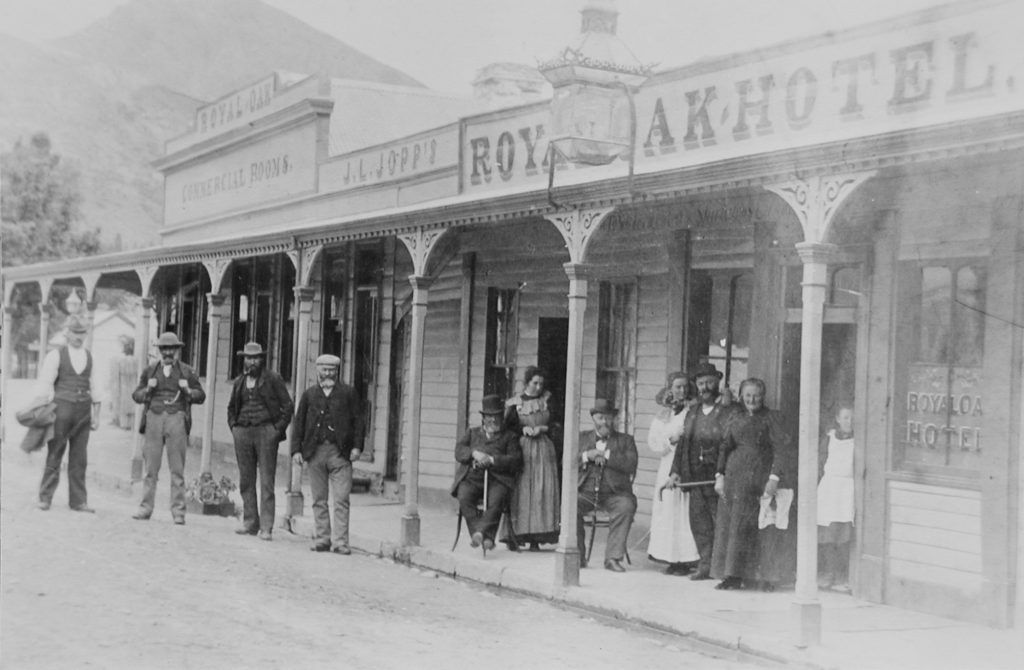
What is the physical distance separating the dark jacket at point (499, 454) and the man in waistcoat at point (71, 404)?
459 cm

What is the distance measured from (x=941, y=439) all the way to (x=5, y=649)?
6.28m

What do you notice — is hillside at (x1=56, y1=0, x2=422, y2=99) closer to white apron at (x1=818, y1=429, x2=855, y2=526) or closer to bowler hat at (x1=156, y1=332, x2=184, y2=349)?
bowler hat at (x1=156, y1=332, x2=184, y2=349)

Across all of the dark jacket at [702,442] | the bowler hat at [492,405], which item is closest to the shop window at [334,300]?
the bowler hat at [492,405]

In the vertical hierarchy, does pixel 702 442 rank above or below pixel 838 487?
above

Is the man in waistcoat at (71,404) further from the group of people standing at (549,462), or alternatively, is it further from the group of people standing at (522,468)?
the group of people standing at (522,468)

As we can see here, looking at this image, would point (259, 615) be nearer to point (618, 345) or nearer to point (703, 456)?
point (703, 456)

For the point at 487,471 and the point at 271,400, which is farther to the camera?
the point at 271,400

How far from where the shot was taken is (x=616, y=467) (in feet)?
32.9

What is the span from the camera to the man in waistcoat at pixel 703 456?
949 centimetres

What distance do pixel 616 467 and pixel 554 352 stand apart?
3.33m

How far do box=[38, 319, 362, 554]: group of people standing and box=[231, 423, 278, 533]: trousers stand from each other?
0.01 metres

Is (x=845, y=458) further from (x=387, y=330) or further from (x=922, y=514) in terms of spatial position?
(x=387, y=330)

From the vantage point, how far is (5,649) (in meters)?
6.67

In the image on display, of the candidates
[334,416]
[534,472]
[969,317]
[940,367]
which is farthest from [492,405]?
[969,317]
